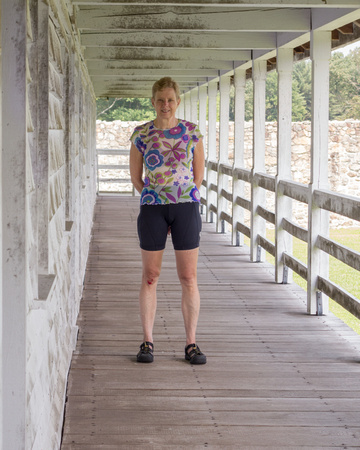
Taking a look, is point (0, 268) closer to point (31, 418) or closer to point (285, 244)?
point (31, 418)

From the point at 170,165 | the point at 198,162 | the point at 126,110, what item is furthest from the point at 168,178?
the point at 126,110

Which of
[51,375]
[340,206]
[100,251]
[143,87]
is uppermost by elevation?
[143,87]

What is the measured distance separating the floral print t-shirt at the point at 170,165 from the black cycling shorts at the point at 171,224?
37 mm

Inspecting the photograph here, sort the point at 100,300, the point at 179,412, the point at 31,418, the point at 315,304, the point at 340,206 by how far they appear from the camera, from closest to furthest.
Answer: the point at 31,418
the point at 179,412
the point at 340,206
the point at 315,304
the point at 100,300

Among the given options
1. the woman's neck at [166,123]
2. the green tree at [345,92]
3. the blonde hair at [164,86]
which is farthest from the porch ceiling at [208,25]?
the green tree at [345,92]

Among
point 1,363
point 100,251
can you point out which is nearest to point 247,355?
point 1,363

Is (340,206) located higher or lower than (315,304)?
higher

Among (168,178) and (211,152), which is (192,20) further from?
(211,152)

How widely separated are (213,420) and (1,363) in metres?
1.92

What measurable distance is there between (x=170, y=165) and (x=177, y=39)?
282cm

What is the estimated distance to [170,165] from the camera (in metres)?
4.08

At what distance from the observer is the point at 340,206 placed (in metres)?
5.21

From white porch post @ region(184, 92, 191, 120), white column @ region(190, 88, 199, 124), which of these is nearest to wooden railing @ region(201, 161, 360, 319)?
white column @ region(190, 88, 199, 124)

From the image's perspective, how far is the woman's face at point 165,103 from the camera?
4102mm
